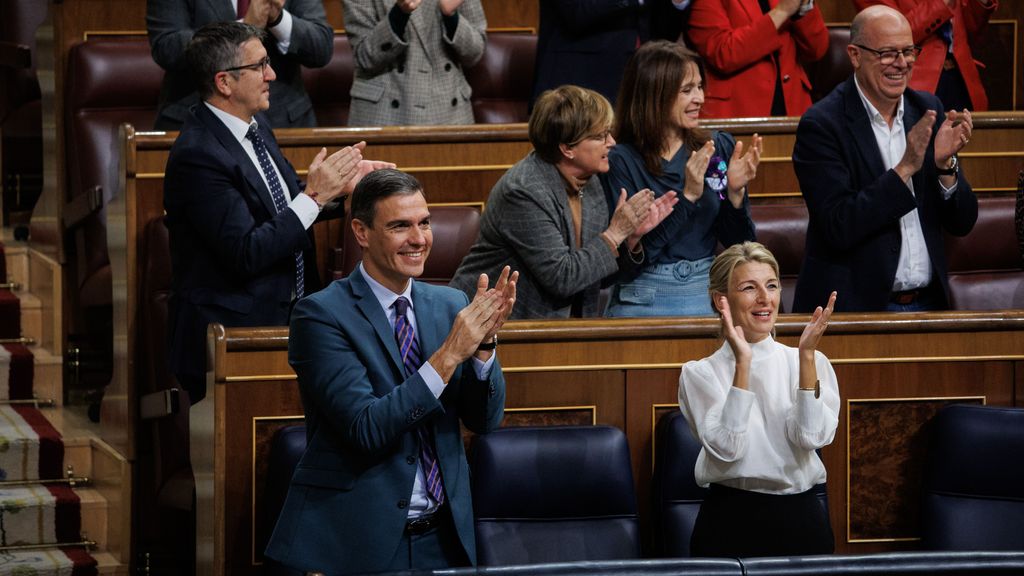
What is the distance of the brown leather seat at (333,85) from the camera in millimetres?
4793

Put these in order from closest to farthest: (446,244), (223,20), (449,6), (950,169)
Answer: (950,169) < (446,244) < (223,20) < (449,6)

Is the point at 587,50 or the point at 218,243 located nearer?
the point at 218,243

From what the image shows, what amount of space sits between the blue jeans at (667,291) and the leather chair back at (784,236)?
2.29 feet

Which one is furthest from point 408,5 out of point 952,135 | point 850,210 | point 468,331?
point 468,331

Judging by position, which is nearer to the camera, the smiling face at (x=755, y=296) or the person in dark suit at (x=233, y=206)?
the smiling face at (x=755, y=296)

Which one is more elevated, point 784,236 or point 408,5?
point 408,5

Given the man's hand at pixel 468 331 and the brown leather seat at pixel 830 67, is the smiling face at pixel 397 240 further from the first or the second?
the brown leather seat at pixel 830 67

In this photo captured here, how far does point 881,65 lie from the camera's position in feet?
10.7

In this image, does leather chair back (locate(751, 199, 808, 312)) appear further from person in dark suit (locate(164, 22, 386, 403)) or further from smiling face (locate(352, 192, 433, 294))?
smiling face (locate(352, 192, 433, 294))

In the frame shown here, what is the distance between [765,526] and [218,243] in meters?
1.28

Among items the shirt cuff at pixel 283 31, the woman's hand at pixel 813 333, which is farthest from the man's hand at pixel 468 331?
the shirt cuff at pixel 283 31

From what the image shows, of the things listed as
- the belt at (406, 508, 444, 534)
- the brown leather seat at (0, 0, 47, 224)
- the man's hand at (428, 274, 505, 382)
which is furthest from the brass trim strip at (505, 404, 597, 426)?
the brown leather seat at (0, 0, 47, 224)

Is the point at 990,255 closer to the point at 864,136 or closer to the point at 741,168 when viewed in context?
the point at 864,136

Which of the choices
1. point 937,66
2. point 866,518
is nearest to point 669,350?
point 866,518
